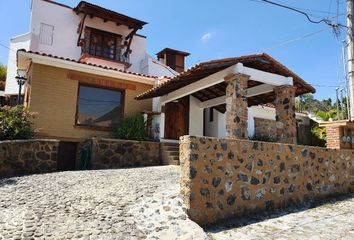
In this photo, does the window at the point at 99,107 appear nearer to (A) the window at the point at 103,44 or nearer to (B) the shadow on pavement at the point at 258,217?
(A) the window at the point at 103,44

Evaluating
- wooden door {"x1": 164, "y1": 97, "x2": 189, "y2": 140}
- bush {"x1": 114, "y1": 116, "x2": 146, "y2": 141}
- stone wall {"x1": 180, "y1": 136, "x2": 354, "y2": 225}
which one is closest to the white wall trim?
wooden door {"x1": 164, "y1": 97, "x2": 189, "y2": 140}

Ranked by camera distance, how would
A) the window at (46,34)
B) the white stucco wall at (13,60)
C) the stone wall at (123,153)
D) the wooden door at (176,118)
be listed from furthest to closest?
the window at (46,34), the white stucco wall at (13,60), the wooden door at (176,118), the stone wall at (123,153)

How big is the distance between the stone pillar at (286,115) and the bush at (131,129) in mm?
4927

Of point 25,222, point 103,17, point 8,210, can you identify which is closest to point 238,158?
point 25,222

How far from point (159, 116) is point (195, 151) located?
290 inches

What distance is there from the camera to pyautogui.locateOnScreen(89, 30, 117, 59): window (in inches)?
740

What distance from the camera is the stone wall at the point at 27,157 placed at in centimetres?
771

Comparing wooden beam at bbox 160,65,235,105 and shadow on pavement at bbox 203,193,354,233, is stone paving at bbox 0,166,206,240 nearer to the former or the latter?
shadow on pavement at bbox 203,193,354,233

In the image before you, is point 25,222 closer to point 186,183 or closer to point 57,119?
point 186,183

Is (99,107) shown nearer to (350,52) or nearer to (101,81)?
(101,81)

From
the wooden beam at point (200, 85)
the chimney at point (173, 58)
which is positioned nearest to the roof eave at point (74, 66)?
the wooden beam at point (200, 85)

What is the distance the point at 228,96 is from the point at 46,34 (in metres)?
14.4

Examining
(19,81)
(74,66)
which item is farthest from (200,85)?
(19,81)

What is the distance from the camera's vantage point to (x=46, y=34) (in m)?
18.0
